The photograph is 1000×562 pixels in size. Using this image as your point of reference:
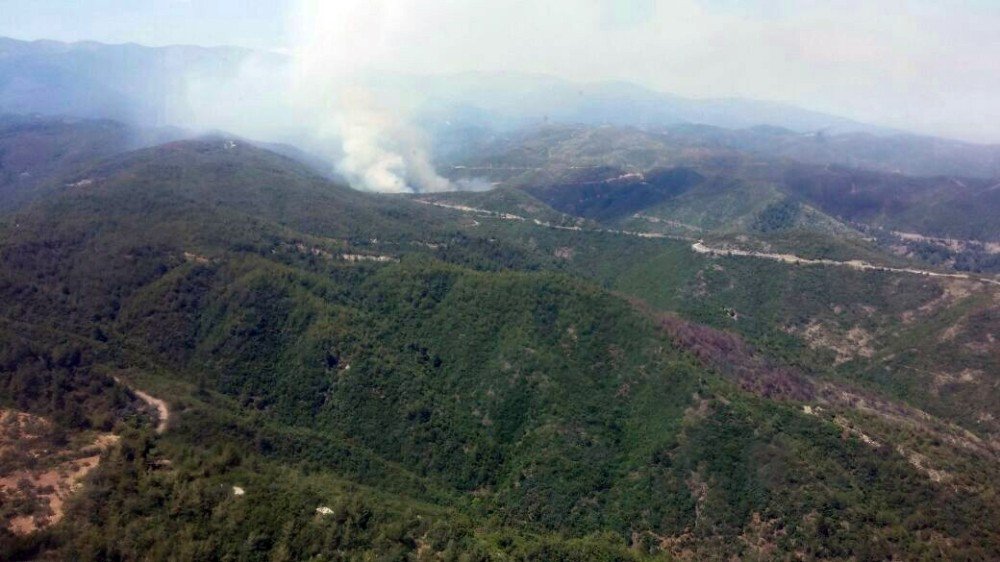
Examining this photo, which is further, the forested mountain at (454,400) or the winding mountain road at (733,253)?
the winding mountain road at (733,253)

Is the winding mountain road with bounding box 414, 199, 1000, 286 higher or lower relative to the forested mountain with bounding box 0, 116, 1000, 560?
higher

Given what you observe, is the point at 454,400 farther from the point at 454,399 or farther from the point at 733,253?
the point at 733,253

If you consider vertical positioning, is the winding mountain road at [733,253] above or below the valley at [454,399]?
above

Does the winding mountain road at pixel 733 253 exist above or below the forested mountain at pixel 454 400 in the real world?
above

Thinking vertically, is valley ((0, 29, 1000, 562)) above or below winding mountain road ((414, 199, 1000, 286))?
below

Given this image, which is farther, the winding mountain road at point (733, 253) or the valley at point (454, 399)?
the winding mountain road at point (733, 253)

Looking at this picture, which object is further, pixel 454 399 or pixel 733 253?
pixel 733 253

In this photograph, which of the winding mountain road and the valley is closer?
the valley

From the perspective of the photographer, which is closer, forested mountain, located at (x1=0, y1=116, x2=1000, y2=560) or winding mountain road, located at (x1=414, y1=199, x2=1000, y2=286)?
forested mountain, located at (x1=0, y1=116, x2=1000, y2=560)

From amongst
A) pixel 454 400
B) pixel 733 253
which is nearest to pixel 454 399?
pixel 454 400

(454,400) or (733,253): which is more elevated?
(733,253)
